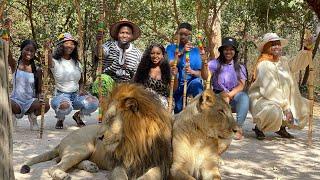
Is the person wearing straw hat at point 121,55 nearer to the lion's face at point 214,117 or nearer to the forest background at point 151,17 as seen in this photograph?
the lion's face at point 214,117

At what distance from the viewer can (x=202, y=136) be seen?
475cm

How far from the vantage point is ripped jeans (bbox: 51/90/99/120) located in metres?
7.94

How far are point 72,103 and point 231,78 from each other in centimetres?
256

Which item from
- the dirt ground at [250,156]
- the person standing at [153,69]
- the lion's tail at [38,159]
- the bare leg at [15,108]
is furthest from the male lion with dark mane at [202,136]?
the bare leg at [15,108]

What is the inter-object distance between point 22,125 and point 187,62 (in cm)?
324

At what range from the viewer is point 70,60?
8141 millimetres

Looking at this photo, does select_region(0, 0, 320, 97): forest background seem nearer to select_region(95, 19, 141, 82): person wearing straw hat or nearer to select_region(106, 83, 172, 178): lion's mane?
select_region(95, 19, 141, 82): person wearing straw hat

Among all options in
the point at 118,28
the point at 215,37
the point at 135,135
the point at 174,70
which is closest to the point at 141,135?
the point at 135,135

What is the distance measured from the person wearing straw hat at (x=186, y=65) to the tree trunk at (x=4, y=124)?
4.95 m

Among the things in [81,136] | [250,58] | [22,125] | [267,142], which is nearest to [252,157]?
[267,142]

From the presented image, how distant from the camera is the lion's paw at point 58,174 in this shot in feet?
16.2

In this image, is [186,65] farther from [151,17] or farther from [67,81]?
[151,17]

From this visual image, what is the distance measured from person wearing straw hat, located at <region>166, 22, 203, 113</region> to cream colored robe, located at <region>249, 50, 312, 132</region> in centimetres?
90

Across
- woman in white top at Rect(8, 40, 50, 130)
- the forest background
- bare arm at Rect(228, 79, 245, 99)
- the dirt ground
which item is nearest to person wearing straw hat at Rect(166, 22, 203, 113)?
bare arm at Rect(228, 79, 245, 99)
